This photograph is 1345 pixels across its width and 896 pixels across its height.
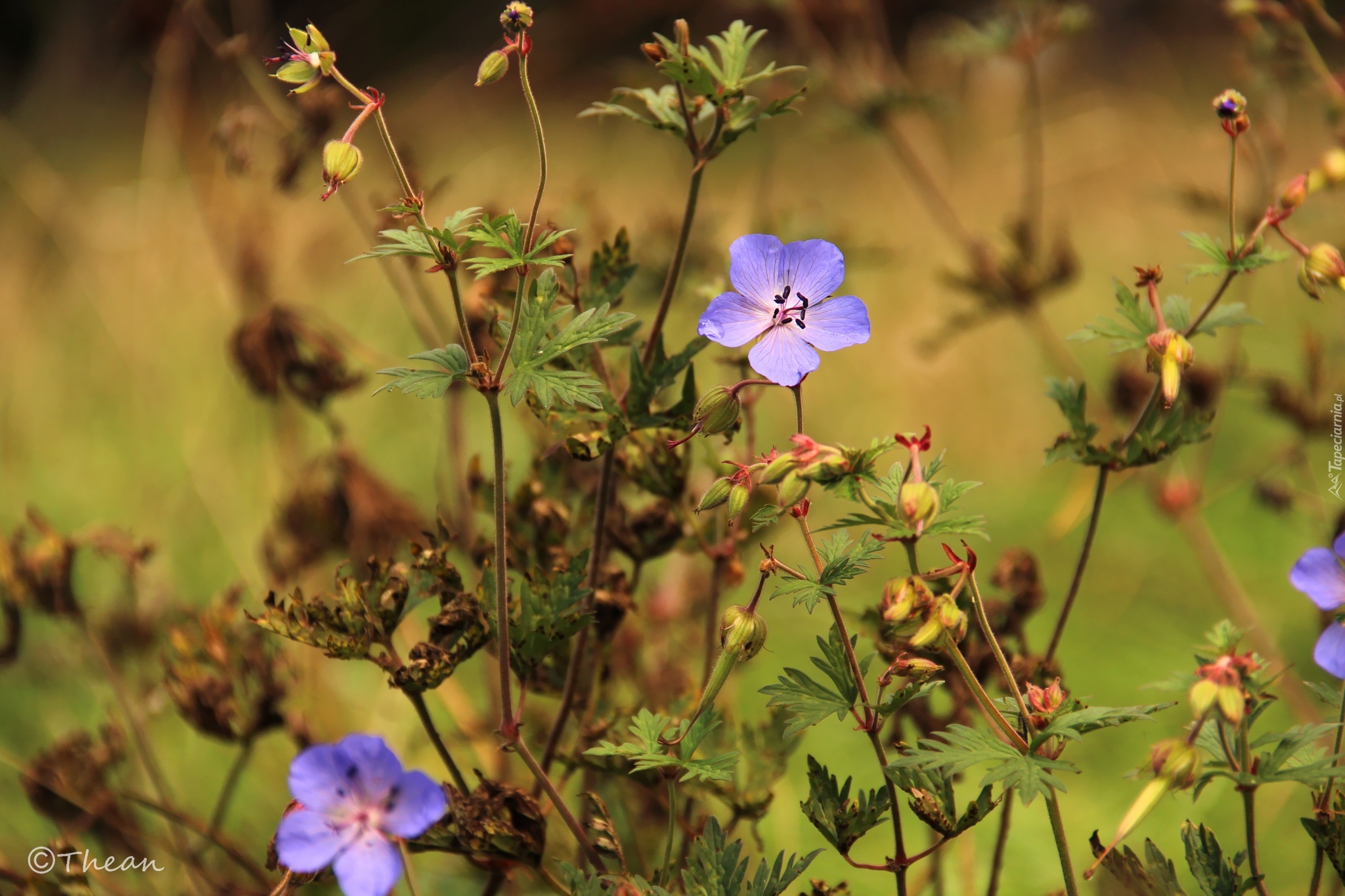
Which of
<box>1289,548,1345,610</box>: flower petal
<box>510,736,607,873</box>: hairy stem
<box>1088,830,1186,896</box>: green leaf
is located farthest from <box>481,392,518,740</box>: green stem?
<box>1289,548,1345,610</box>: flower petal

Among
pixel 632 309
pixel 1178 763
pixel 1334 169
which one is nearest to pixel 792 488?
pixel 1178 763

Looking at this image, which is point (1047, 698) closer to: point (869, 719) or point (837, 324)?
point (869, 719)

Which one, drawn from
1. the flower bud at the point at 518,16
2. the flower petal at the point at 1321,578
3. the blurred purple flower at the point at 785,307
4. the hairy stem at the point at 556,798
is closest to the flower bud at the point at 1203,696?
the flower petal at the point at 1321,578

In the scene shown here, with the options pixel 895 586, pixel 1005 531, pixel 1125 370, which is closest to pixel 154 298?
pixel 1005 531

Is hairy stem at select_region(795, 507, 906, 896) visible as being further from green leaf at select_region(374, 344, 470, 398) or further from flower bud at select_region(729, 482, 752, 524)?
green leaf at select_region(374, 344, 470, 398)

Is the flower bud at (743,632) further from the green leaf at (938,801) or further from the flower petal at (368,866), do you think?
the flower petal at (368,866)
